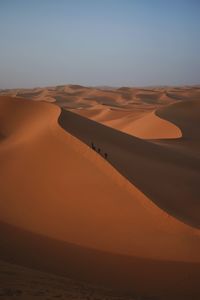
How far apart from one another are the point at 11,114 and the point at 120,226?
10269mm

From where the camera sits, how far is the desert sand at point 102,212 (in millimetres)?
5379

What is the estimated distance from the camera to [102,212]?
23.0 ft

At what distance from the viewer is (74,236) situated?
6.30m

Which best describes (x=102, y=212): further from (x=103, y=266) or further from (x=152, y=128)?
(x=152, y=128)

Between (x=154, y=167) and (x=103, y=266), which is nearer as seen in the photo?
(x=103, y=266)

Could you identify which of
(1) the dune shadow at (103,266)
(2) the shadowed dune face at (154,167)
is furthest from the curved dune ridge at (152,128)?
(1) the dune shadow at (103,266)

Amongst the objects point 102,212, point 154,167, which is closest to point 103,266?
point 102,212

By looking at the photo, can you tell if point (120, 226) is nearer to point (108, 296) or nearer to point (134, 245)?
point (134, 245)

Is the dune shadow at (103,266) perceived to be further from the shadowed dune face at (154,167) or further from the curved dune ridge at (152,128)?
the curved dune ridge at (152,128)

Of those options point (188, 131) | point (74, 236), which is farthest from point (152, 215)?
point (188, 131)

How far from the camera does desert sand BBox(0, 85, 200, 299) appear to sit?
17.6ft

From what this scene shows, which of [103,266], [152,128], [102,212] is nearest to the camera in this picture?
[103,266]

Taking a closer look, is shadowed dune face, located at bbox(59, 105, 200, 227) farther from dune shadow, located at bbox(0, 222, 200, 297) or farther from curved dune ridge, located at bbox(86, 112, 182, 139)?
curved dune ridge, located at bbox(86, 112, 182, 139)

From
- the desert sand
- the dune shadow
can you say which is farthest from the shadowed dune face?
the dune shadow
